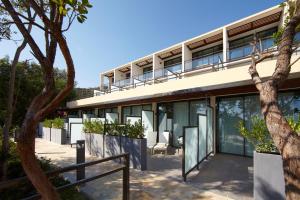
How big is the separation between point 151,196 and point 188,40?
47.7ft

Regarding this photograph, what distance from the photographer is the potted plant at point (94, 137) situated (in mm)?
10359

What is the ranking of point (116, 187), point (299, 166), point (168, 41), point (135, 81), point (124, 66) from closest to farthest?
point (299, 166)
point (116, 187)
point (135, 81)
point (168, 41)
point (124, 66)

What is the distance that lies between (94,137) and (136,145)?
3.37 m

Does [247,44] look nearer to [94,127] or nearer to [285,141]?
[94,127]

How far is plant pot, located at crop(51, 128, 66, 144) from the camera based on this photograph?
50.0 feet

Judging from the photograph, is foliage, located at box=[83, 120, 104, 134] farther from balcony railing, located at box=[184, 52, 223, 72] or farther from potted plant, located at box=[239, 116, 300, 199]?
balcony railing, located at box=[184, 52, 223, 72]

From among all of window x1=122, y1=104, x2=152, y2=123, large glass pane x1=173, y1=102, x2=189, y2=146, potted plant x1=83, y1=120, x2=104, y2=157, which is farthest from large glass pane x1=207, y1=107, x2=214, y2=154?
window x1=122, y1=104, x2=152, y2=123

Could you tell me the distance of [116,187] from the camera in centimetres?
621

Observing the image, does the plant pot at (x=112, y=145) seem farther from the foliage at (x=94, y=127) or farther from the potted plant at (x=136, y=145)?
the foliage at (x=94, y=127)

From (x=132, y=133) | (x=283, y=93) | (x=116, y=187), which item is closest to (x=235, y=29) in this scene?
(x=283, y=93)

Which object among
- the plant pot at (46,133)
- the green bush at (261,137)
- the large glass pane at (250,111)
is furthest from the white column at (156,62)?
the green bush at (261,137)

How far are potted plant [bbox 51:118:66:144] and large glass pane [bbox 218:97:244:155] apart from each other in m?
9.95

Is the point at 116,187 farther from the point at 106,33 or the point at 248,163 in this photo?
the point at 248,163

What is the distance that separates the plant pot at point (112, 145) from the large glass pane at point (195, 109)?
16.1 ft
